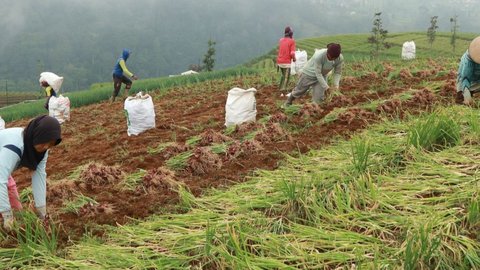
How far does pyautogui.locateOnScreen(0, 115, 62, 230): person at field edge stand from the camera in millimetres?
2691

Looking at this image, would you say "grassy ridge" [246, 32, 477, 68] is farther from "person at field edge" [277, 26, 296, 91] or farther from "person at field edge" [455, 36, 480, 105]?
"person at field edge" [455, 36, 480, 105]

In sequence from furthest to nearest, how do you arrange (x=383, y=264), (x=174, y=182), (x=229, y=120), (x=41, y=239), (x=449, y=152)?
(x=229, y=120)
(x=174, y=182)
(x=449, y=152)
(x=41, y=239)
(x=383, y=264)

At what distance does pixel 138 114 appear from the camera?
20.0ft

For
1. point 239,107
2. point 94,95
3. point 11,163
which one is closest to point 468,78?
point 239,107

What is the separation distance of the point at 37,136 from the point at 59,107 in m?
5.51

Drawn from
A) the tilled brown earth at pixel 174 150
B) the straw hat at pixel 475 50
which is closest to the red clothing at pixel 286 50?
the tilled brown earth at pixel 174 150

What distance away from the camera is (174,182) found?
372cm

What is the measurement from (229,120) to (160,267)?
3.69 meters

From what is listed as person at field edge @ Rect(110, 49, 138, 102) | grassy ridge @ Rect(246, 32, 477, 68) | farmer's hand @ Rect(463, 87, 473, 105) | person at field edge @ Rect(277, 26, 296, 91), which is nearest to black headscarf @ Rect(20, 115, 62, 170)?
farmer's hand @ Rect(463, 87, 473, 105)

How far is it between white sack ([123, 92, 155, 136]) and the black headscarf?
3209mm

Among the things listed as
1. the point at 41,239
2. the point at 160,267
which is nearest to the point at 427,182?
the point at 160,267

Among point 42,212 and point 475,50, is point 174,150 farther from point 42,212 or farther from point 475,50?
point 475,50

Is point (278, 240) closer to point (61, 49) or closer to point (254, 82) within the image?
point (254, 82)

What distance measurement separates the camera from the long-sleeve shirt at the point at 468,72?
17.2ft
